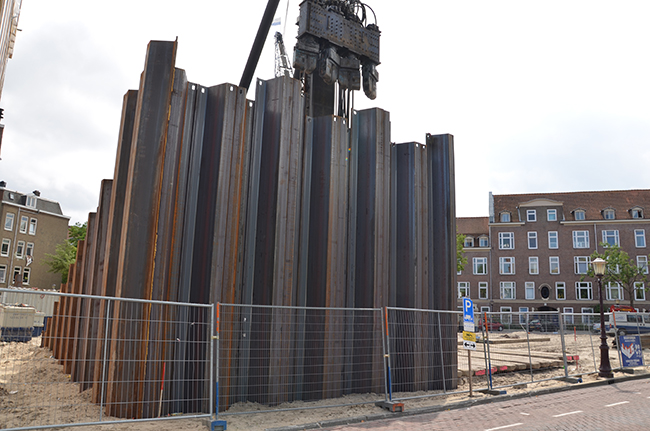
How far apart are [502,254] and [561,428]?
4904 centimetres

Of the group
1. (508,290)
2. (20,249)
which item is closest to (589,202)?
(508,290)

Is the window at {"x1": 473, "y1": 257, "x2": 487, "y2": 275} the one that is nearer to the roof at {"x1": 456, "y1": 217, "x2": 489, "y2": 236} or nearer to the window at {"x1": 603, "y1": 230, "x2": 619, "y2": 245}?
the roof at {"x1": 456, "y1": 217, "x2": 489, "y2": 236}

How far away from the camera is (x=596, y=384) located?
12.4m

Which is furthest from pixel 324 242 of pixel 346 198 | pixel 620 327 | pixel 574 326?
pixel 620 327

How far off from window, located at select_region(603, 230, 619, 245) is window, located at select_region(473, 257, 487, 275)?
41.7 feet

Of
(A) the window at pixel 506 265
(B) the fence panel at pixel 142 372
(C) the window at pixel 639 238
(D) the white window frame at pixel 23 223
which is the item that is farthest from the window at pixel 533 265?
(D) the white window frame at pixel 23 223

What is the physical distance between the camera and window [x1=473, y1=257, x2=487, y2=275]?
5506 cm

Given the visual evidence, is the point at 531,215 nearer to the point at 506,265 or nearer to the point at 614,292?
the point at 506,265

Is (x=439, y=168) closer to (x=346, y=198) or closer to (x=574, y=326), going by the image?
(x=346, y=198)

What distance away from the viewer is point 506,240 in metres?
53.3

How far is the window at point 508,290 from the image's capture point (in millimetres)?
52281

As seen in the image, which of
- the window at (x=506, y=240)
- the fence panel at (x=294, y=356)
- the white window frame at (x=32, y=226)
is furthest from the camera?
the window at (x=506, y=240)

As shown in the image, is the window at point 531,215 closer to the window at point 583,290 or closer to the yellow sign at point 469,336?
the window at point 583,290

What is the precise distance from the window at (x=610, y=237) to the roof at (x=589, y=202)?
5.55ft
